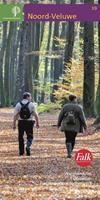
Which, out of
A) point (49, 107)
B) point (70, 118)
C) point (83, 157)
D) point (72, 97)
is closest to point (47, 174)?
point (83, 157)

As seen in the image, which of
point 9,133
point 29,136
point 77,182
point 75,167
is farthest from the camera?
point 9,133

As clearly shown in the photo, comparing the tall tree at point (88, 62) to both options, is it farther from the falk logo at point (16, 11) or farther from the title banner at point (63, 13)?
the falk logo at point (16, 11)

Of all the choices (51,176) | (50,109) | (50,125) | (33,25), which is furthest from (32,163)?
(33,25)

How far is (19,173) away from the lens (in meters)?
13.3

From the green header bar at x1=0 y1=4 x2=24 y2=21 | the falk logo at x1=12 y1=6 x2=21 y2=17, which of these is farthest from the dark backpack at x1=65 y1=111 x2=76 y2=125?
the falk logo at x1=12 y1=6 x2=21 y2=17

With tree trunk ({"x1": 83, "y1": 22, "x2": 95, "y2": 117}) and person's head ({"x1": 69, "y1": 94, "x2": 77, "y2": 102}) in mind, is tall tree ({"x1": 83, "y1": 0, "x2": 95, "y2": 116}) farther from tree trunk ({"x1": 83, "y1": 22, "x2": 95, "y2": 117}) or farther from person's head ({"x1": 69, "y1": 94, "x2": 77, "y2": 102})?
person's head ({"x1": 69, "y1": 94, "x2": 77, "y2": 102})

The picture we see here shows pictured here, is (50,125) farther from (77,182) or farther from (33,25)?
(33,25)

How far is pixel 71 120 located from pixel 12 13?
54.8ft

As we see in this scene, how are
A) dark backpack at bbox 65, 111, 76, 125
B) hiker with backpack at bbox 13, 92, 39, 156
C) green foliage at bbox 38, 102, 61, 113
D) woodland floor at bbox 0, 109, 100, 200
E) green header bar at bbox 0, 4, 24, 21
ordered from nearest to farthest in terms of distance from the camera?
woodland floor at bbox 0, 109, 100, 200 → dark backpack at bbox 65, 111, 76, 125 → hiker with backpack at bbox 13, 92, 39, 156 → green header bar at bbox 0, 4, 24, 21 → green foliage at bbox 38, 102, 61, 113

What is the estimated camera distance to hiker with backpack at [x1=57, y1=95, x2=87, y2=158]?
52.7ft

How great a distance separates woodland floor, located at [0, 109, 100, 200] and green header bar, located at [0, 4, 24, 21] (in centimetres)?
949

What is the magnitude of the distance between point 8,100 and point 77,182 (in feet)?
145

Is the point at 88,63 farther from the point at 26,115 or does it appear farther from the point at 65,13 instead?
the point at 26,115

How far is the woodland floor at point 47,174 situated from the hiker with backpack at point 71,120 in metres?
0.55
